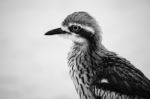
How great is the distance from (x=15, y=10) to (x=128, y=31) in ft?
5.78

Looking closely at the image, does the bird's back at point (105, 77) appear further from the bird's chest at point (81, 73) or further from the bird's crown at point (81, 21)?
the bird's crown at point (81, 21)

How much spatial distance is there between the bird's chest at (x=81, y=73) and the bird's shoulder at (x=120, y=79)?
9 centimetres

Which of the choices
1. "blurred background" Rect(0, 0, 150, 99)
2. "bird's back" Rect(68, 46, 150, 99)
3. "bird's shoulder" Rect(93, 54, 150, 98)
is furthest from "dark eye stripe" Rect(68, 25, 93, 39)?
"blurred background" Rect(0, 0, 150, 99)

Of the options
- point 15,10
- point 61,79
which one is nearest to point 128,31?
point 61,79

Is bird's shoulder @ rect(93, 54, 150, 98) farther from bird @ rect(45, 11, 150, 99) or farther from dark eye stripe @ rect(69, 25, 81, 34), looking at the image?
dark eye stripe @ rect(69, 25, 81, 34)

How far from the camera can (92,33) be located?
148 inches

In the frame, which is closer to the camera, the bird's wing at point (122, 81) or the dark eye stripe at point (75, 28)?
the bird's wing at point (122, 81)

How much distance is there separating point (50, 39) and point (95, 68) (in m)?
2.16

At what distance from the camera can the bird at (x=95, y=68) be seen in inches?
136

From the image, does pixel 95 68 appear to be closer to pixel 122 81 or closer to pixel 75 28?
pixel 122 81

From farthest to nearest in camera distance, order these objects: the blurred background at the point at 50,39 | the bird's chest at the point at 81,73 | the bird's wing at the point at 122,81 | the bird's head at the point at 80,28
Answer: the blurred background at the point at 50,39 → the bird's head at the point at 80,28 → the bird's chest at the point at 81,73 → the bird's wing at the point at 122,81

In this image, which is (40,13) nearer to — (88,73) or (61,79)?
(61,79)

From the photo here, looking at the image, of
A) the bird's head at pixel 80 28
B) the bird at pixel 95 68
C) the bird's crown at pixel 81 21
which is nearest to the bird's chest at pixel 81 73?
the bird at pixel 95 68

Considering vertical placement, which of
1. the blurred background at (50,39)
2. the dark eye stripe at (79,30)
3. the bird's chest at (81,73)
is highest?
the blurred background at (50,39)
